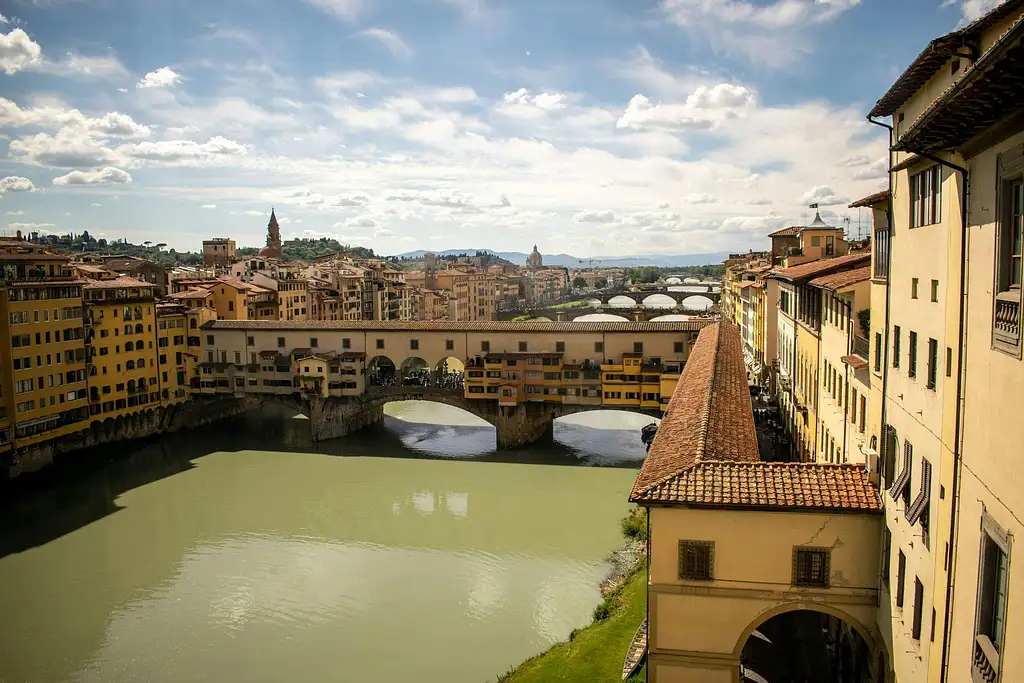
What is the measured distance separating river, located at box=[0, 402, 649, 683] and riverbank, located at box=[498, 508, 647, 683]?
21.7 inches

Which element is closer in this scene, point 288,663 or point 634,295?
point 288,663

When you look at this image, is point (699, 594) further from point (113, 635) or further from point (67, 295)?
point (67, 295)

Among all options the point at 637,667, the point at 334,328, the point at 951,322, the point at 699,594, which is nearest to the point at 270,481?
the point at 334,328

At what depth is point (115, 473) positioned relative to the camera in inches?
1042

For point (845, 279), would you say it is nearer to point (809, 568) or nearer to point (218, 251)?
point (809, 568)

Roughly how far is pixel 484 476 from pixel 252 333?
12808mm

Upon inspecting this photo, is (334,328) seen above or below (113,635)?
above

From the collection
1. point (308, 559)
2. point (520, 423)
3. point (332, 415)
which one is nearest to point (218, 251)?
point (332, 415)

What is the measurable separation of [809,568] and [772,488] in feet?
3.02

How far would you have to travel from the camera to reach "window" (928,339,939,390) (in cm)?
655

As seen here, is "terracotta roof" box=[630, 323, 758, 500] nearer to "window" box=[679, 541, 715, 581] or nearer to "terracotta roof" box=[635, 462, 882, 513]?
"terracotta roof" box=[635, 462, 882, 513]

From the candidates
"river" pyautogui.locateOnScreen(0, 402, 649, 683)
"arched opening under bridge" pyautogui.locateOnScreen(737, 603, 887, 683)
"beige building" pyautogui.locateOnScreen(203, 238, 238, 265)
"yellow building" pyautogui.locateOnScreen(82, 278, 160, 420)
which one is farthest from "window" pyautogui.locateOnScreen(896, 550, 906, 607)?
"beige building" pyautogui.locateOnScreen(203, 238, 238, 265)

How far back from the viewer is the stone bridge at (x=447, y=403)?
28.8m

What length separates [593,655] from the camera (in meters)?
12.7
